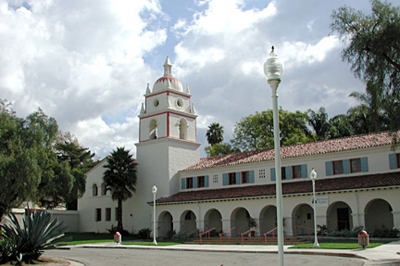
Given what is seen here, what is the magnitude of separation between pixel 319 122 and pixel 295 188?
24.4m

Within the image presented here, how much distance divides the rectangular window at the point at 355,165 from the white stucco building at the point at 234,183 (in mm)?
66

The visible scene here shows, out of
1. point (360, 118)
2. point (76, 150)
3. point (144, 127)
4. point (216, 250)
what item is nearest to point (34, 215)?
point (216, 250)

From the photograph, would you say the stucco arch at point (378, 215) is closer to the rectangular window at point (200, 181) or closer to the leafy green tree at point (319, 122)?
the rectangular window at point (200, 181)

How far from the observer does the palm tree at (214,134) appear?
224ft

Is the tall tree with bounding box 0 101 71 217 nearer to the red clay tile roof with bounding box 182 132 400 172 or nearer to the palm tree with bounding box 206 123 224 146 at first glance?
the red clay tile roof with bounding box 182 132 400 172

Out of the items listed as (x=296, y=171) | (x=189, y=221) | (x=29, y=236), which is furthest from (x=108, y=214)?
(x=29, y=236)

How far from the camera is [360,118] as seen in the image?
5031 cm

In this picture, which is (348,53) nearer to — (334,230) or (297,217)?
(334,230)

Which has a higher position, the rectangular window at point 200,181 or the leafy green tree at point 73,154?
the leafy green tree at point 73,154

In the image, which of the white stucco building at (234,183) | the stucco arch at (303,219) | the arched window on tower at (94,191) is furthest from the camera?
the arched window on tower at (94,191)

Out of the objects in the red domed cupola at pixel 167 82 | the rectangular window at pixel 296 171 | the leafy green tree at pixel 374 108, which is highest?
the red domed cupola at pixel 167 82

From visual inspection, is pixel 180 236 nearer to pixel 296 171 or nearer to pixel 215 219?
pixel 215 219

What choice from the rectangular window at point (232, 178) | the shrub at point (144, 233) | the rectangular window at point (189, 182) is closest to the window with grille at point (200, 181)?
the rectangular window at point (189, 182)

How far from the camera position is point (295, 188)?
33.4 meters
